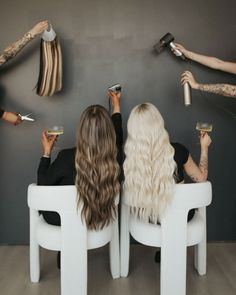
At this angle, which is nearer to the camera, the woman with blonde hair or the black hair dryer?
the woman with blonde hair

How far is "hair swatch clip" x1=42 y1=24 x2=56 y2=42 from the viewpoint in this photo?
210 cm

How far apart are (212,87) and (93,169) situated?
39.6 inches

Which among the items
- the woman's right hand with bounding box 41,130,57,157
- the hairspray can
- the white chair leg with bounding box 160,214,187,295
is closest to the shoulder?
the white chair leg with bounding box 160,214,187,295

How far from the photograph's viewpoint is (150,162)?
5.45ft

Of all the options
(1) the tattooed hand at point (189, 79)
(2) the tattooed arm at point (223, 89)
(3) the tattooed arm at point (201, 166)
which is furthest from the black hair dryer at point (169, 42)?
(3) the tattooed arm at point (201, 166)

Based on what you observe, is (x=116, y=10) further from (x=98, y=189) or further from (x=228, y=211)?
(x=228, y=211)

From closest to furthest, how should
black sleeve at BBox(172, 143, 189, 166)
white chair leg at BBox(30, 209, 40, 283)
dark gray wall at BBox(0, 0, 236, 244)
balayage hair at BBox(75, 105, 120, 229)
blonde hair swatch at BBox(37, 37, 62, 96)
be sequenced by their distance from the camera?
1. balayage hair at BBox(75, 105, 120, 229)
2. black sleeve at BBox(172, 143, 189, 166)
3. white chair leg at BBox(30, 209, 40, 283)
4. blonde hair swatch at BBox(37, 37, 62, 96)
5. dark gray wall at BBox(0, 0, 236, 244)

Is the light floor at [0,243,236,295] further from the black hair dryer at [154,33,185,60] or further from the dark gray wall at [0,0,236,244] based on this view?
the black hair dryer at [154,33,185,60]

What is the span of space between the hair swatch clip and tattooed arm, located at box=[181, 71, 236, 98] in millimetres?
894

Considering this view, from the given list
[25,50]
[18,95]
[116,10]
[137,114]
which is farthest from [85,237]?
[116,10]

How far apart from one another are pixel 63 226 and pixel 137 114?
2.23ft

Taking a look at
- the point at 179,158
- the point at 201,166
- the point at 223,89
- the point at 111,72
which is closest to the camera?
the point at 179,158

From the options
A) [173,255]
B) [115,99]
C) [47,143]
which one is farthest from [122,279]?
[115,99]

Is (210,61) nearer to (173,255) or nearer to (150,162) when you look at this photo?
(150,162)
